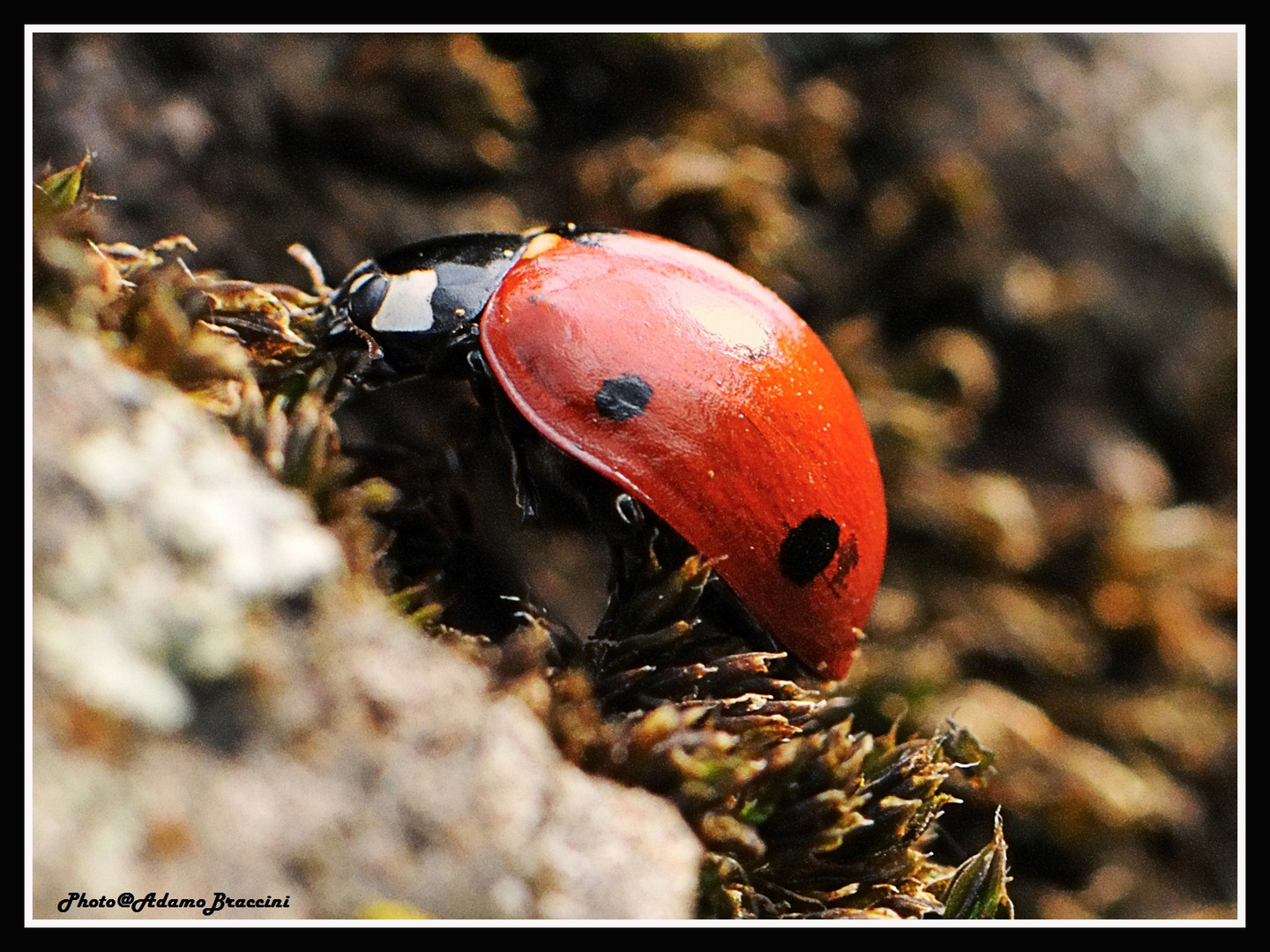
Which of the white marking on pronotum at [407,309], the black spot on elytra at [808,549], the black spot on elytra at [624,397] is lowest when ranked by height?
the black spot on elytra at [808,549]

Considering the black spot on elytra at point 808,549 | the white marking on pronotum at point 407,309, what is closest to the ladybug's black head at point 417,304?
the white marking on pronotum at point 407,309

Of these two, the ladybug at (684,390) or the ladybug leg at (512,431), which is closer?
the ladybug at (684,390)

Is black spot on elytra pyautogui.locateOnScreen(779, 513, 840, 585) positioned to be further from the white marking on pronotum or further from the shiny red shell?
the white marking on pronotum

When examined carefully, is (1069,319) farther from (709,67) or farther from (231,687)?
(231,687)

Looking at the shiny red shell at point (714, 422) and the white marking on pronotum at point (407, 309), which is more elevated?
the white marking on pronotum at point (407, 309)

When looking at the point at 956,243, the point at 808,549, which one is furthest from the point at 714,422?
the point at 956,243

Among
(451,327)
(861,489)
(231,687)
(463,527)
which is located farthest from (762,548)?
(231,687)

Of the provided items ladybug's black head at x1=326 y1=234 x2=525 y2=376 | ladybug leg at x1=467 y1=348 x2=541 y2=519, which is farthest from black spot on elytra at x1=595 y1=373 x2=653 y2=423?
ladybug's black head at x1=326 y1=234 x2=525 y2=376

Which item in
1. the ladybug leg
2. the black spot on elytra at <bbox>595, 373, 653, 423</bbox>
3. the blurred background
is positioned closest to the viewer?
the black spot on elytra at <bbox>595, 373, 653, 423</bbox>

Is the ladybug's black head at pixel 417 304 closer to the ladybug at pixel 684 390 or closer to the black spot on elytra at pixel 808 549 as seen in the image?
the ladybug at pixel 684 390
